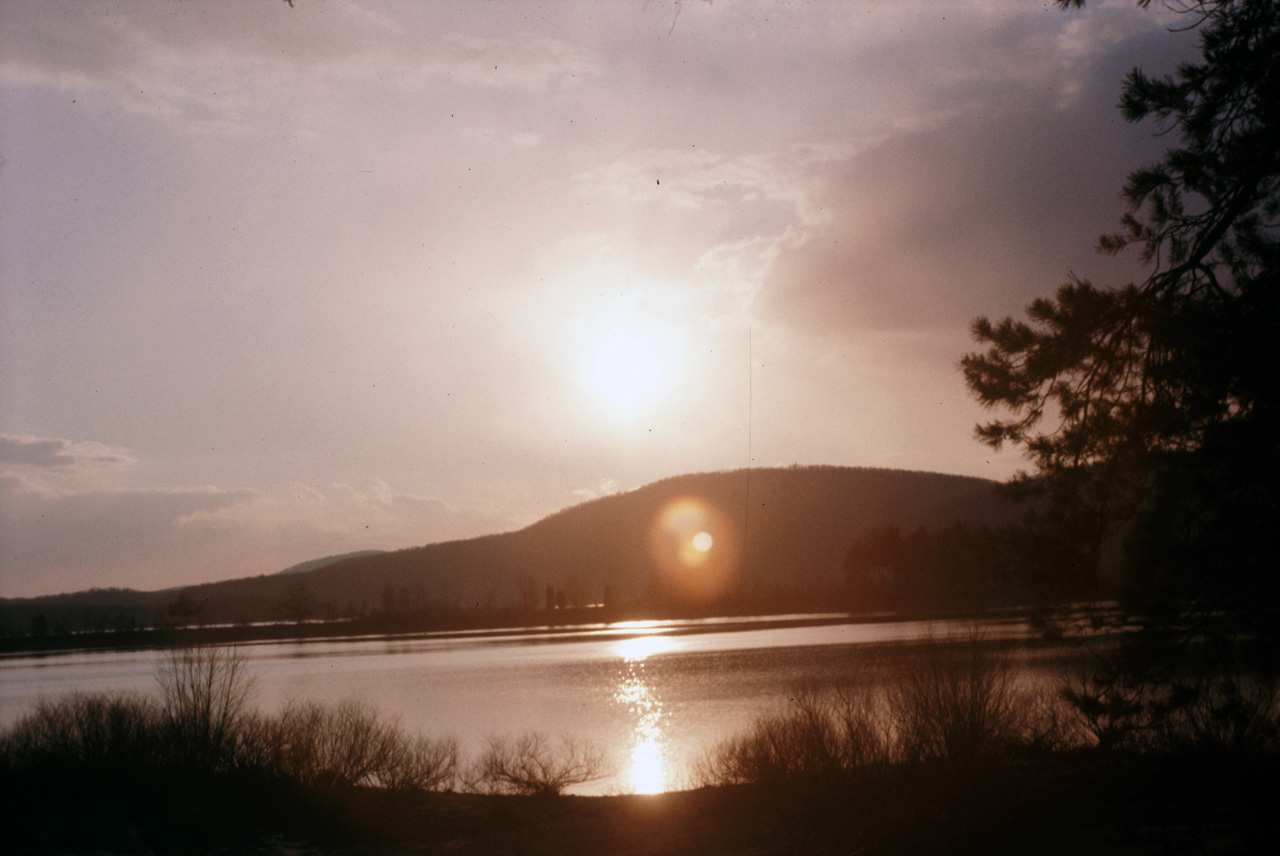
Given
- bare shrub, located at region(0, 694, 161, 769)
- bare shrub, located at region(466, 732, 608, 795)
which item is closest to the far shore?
bare shrub, located at region(466, 732, 608, 795)

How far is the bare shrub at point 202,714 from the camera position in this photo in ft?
74.4

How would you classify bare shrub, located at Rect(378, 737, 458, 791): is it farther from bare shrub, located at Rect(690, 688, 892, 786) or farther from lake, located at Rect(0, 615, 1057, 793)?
bare shrub, located at Rect(690, 688, 892, 786)

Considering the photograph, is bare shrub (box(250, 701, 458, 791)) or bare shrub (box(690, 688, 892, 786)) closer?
bare shrub (box(690, 688, 892, 786))

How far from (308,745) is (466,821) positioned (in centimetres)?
794

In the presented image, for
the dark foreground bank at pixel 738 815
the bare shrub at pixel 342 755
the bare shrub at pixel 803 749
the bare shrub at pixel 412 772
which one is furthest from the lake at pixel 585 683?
the bare shrub at pixel 342 755

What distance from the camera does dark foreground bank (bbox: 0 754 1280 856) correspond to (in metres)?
11.8

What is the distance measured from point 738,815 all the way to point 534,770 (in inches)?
437

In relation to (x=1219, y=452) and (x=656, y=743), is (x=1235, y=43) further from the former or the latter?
(x=656, y=743)

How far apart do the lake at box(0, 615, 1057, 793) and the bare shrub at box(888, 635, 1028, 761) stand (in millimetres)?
1451

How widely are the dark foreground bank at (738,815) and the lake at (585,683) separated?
2.84 m

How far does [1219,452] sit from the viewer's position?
30.2ft

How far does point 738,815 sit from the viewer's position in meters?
16.7

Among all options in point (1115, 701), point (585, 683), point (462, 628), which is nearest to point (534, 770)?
point (1115, 701)

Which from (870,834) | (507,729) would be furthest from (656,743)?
(870,834)
